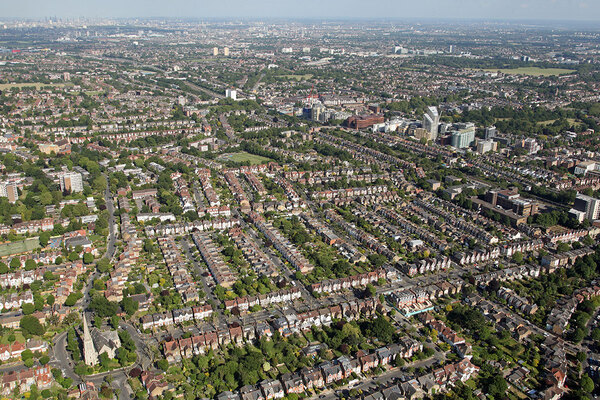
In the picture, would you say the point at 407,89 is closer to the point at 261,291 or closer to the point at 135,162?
the point at 135,162

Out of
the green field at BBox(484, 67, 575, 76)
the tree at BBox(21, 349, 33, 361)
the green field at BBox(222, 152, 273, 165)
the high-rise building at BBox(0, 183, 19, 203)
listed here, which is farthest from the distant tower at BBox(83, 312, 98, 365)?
the green field at BBox(484, 67, 575, 76)

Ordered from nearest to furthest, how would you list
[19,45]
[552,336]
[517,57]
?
[552,336] < [517,57] < [19,45]

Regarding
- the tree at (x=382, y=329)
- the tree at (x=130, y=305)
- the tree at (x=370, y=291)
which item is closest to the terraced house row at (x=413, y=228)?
the tree at (x=370, y=291)

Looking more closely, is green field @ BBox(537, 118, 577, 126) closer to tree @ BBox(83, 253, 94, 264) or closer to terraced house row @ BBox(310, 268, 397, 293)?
terraced house row @ BBox(310, 268, 397, 293)

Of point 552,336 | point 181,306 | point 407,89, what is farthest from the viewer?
point 407,89

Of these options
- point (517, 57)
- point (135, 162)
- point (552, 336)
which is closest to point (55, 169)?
point (135, 162)

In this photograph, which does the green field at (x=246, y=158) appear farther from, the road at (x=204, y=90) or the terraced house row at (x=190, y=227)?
the road at (x=204, y=90)

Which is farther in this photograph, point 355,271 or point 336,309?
point 355,271
